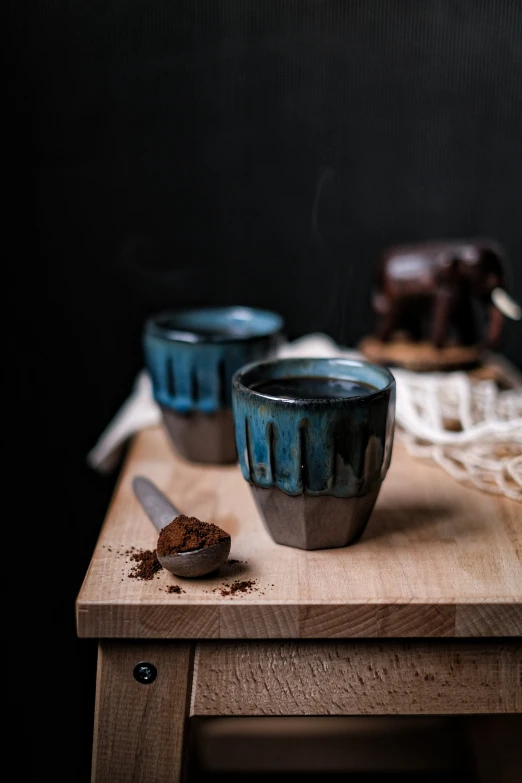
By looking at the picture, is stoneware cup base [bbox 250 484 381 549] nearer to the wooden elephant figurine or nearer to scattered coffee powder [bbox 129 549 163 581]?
scattered coffee powder [bbox 129 549 163 581]

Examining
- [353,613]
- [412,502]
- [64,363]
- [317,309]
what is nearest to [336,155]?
[317,309]

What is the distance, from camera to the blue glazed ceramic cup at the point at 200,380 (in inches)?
32.8

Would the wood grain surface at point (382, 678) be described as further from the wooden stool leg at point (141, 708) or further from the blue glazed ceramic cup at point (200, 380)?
the blue glazed ceramic cup at point (200, 380)

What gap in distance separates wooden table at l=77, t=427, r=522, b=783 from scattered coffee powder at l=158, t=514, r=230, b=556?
3 cm

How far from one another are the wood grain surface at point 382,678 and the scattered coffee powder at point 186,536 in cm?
8

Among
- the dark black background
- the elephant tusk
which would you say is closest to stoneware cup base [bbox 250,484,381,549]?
the elephant tusk

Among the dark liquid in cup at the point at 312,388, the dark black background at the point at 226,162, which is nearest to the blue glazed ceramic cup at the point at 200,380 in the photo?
the dark liquid in cup at the point at 312,388

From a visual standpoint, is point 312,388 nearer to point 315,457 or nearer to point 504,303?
point 315,457

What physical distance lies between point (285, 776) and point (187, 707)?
64 cm

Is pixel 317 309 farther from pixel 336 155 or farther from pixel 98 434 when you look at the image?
pixel 98 434

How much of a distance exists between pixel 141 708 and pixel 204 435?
32cm

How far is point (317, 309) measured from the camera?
4.70ft

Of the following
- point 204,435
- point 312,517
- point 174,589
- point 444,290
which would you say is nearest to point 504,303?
point 444,290

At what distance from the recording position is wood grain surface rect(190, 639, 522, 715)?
603 mm
